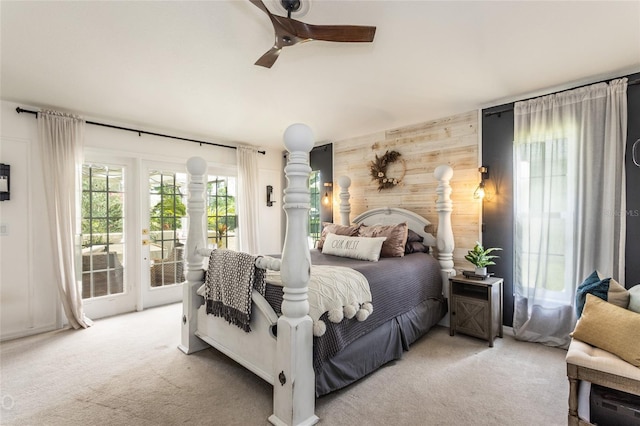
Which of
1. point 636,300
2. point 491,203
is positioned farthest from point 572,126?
point 636,300

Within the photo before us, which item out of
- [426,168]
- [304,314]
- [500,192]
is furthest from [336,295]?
[426,168]

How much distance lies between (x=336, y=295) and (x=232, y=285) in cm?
77

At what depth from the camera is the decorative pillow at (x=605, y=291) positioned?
1.81 meters

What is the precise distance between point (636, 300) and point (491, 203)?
64.4 inches

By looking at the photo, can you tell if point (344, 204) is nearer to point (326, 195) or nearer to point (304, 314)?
point (326, 195)

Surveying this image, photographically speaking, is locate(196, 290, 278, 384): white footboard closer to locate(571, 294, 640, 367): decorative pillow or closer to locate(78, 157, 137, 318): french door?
locate(571, 294, 640, 367): decorative pillow

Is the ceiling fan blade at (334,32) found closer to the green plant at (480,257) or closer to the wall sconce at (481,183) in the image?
the wall sconce at (481,183)

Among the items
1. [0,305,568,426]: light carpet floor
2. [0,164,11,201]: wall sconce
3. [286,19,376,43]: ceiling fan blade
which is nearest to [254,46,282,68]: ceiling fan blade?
[286,19,376,43]: ceiling fan blade

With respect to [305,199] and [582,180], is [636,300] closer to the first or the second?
[582,180]

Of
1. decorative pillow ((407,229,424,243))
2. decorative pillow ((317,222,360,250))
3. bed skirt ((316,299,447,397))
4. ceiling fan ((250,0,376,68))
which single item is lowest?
bed skirt ((316,299,447,397))

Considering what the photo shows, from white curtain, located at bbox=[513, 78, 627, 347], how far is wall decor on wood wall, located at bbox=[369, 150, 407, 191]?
1.34 metres

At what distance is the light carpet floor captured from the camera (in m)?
1.87

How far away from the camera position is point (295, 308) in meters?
1.78

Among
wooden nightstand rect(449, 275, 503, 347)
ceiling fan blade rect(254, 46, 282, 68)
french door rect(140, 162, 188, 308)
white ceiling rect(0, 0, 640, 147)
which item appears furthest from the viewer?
french door rect(140, 162, 188, 308)
